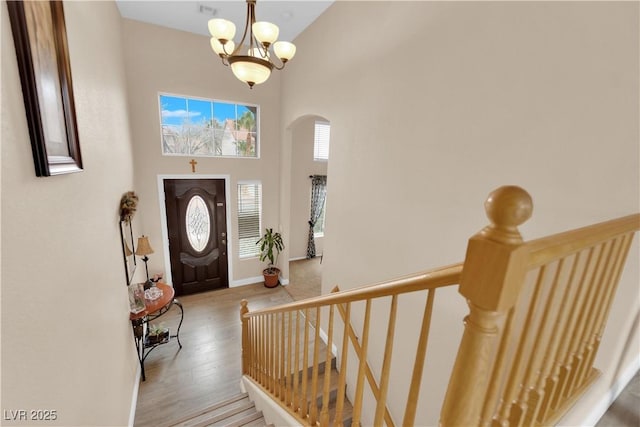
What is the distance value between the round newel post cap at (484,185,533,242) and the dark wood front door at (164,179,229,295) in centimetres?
469

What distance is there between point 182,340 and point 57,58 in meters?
3.74

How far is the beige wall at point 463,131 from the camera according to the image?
1.16 m

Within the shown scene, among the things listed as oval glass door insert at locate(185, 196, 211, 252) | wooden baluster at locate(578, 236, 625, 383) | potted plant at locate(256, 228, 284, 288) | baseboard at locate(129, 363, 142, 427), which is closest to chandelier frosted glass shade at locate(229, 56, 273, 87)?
wooden baluster at locate(578, 236, 625, 383)

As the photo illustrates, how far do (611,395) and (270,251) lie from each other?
176 inches

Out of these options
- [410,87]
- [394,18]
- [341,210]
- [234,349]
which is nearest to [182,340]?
[234,349]

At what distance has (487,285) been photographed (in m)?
0.50

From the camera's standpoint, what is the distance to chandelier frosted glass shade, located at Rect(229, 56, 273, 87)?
187 cm

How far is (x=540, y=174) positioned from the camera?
1375mm

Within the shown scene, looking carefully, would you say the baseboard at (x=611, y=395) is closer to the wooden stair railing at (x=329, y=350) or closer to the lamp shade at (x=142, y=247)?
the wooden stair railing at (x=329, y=350)

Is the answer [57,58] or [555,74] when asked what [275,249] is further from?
[555,74]

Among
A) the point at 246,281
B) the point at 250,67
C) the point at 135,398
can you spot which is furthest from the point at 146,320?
the point at 250,67

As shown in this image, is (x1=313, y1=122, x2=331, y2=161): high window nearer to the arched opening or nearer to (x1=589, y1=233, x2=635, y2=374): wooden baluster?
the arched opening

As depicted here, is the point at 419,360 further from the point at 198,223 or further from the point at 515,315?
the point at 198,223

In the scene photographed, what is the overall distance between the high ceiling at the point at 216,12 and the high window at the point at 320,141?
2401 millimetres
